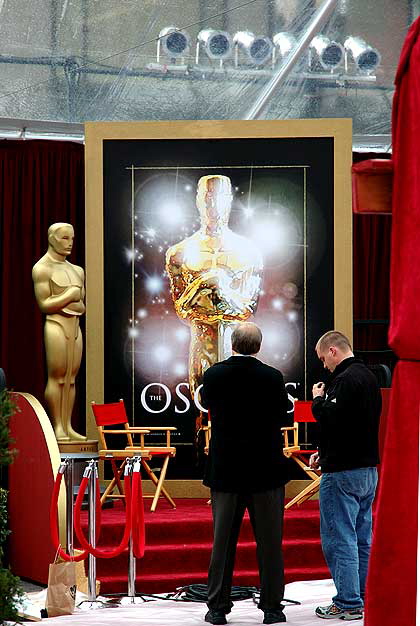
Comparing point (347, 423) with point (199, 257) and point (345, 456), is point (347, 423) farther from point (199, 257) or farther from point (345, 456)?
point (199, 257)

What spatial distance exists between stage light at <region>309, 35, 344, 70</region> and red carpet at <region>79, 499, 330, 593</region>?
15.2 feet

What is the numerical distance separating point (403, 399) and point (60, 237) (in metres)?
7.21

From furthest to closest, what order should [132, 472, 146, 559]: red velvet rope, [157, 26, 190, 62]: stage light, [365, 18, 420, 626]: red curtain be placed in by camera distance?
[157, 26, 190, 62]: stage light, [132, 472, 146, 559]: red velvet rope, [365, 18, 420, 626]: red curtain

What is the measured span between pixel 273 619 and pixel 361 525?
0.65 m

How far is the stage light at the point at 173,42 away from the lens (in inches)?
410

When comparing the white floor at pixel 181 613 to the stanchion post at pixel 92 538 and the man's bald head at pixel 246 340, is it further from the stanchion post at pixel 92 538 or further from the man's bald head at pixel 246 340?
the man's bald head at pixel 246 340

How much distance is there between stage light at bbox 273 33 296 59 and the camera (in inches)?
411

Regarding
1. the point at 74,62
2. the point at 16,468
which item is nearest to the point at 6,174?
the point at 74,62

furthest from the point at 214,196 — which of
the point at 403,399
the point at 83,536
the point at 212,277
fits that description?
the point at 403,399

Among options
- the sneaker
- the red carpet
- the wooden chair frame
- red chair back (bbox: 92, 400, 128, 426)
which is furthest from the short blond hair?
red chair back (bbox: 92, 400, 128, 426)

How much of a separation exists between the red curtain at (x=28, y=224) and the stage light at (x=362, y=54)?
9.13 ft

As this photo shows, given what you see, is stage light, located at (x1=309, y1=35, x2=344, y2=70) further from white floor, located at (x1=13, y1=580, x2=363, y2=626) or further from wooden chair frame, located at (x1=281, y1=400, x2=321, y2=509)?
white floor, located at (x1=13, y1=580, x2=363, y2=626)

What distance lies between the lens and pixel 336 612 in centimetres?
585

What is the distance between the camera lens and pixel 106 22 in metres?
10.2
